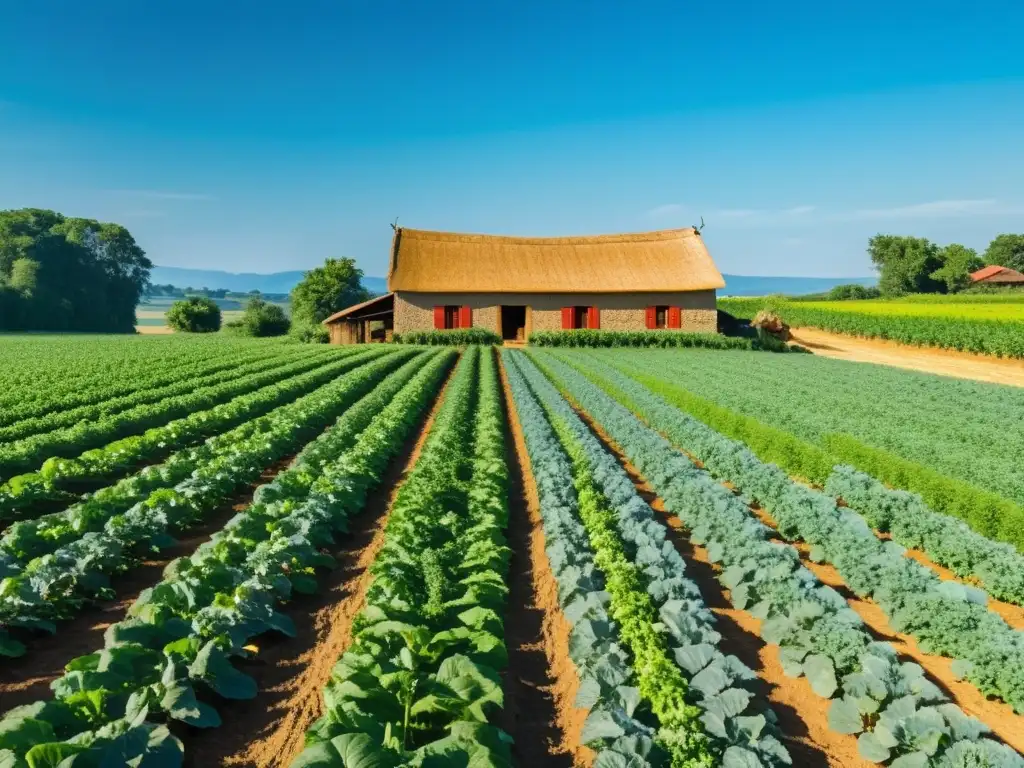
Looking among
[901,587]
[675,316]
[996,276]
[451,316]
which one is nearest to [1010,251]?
[996,276]

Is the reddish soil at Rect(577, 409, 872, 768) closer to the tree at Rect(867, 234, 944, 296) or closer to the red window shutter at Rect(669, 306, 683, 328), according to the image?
the red window shutter at Rect(669, 306, 683, 328)

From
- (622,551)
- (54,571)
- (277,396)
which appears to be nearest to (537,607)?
(622,551)

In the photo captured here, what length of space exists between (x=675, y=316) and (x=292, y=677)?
35440mm

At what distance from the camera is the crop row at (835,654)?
4039 mm

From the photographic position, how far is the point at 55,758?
340 cm

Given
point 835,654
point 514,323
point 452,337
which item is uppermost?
point 514,323

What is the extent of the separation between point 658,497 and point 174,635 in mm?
7327

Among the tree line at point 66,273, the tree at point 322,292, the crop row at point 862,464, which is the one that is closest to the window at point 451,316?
the tree at point 322,292

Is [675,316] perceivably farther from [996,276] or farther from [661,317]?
[996,276]

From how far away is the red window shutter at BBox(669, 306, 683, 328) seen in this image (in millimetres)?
38125

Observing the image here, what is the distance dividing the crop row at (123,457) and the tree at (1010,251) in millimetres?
103716

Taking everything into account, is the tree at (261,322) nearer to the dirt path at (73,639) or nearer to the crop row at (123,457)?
the crop row at (123,457)

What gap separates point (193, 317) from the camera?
59.3 m

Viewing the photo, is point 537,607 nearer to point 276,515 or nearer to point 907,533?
point 276,515
